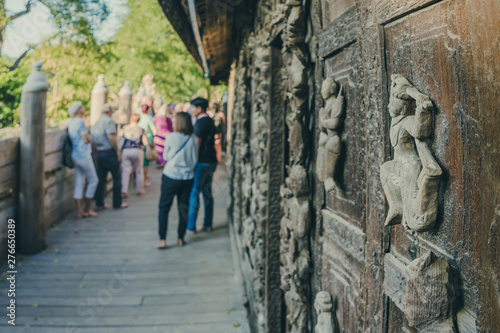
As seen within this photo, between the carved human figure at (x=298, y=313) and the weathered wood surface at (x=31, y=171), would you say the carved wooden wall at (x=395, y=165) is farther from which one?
the weathered wood surface at (x=31, y=171)

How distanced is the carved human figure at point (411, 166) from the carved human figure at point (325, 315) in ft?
2.49

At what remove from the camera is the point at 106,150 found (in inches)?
286

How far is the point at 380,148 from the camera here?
1156 millimetres

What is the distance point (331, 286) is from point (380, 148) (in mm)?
812

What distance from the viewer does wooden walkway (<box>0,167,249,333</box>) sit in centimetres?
360

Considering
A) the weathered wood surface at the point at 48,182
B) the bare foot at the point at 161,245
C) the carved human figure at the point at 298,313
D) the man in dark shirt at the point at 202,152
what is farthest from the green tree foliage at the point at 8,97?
the carved human figure at the point at 298,313

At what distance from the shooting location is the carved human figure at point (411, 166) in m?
0.88

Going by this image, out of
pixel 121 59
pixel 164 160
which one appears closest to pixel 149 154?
pixel 164 160

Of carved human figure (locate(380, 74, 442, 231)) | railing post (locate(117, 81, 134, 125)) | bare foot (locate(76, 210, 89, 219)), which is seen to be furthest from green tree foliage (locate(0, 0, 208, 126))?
carved human figure (locate(380, 74, 442, 231))

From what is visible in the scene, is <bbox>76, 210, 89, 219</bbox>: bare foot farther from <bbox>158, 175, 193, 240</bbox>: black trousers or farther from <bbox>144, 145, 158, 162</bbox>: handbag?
<bbox>144, 145, 158, 162</bbox>: handbag

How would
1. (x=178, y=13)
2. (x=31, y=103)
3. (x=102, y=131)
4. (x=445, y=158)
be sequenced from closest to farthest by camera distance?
(x=445, y=158), (x=178, y=13), (x=31, y=103), (x=102, y=131)

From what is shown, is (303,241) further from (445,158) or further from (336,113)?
(445,158)

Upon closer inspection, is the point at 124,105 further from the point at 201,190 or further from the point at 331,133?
the point at 331,133

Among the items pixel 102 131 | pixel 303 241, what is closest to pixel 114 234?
pixel 102 131
